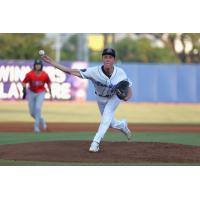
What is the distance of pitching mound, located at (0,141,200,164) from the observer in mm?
8789

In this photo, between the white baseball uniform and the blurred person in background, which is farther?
the blurred person in background

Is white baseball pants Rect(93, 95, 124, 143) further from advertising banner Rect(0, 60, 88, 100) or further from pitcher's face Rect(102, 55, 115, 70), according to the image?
advertising banner Rect(0, 60, 88, 100)

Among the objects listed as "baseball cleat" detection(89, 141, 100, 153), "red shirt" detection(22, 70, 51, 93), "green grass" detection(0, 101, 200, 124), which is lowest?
"green grass" detection(0, 101, 200, 124)

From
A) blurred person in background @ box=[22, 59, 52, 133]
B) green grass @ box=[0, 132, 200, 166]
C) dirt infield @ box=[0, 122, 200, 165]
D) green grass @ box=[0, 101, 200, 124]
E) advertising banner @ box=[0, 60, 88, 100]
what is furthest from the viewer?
advertising banner @ box=[0, 60, 88, 100]

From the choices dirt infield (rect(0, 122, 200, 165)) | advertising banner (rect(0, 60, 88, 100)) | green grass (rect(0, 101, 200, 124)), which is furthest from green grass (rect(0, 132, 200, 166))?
advertising banner (rect(0, 60, 88, 100))

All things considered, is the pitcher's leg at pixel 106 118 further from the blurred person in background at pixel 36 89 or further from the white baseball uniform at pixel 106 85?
the blurred person in background at pixel 36 89

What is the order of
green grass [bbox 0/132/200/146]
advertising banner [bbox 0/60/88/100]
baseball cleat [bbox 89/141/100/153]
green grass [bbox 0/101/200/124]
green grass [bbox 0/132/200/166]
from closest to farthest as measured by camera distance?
baseball cleat [bbox 89/141/100/153], green grass [bbox 0/132/200/166], green grass [bbox 0/132/200/146], green grass [bbox 0/101/200/124], advertising banner [bbox 0/60/88/100]

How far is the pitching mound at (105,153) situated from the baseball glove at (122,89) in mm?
882

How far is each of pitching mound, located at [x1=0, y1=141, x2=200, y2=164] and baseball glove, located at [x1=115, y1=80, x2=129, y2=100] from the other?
0.88 metres

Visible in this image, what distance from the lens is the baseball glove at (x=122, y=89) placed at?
8891 millimetres

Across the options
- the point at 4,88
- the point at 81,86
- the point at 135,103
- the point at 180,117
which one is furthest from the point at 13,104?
the point at 180,117

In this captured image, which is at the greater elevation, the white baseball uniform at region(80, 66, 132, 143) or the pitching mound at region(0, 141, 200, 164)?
the white baseball uniform at region(80, 66, 132, 143)

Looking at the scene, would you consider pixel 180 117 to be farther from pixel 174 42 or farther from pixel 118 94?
pixel 174 42

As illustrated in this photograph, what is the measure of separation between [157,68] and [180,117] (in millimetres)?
7797
